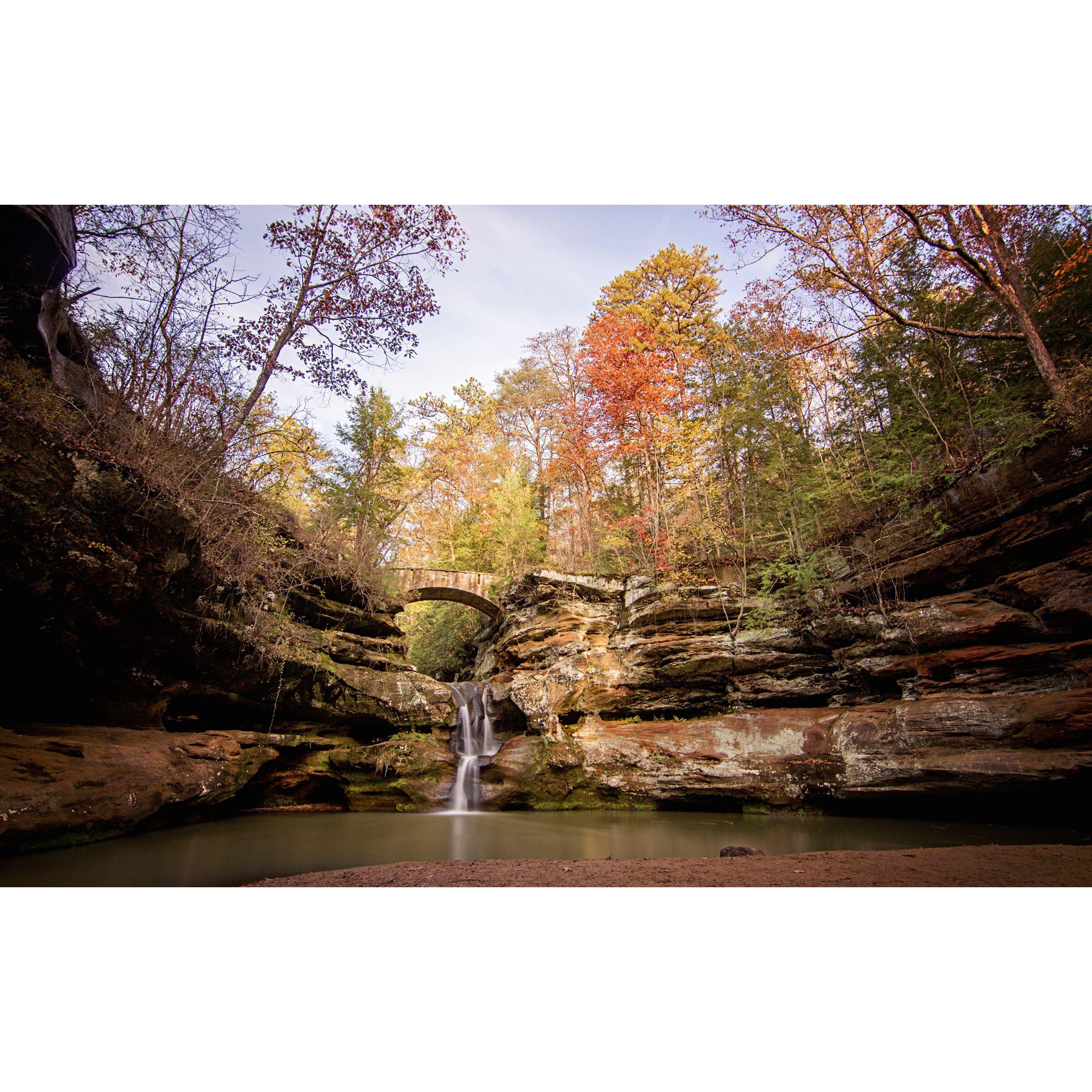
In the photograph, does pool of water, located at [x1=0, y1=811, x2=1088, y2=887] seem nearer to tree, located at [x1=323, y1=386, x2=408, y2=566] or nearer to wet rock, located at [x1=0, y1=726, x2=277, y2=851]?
wet rock, located at [x1=0, y1=726, x2=277, y2=851]

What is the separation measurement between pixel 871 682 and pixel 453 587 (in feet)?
30.8

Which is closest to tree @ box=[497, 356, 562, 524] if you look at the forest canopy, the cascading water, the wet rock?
the forest canopy

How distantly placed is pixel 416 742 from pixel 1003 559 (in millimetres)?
8886

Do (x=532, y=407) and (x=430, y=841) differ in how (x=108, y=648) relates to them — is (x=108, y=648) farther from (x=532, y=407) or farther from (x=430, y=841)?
(x=532, y=407)

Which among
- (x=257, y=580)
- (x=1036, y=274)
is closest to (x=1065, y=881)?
(x=1036, y=274)

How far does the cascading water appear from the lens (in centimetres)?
782

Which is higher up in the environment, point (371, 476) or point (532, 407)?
point (532, 407)

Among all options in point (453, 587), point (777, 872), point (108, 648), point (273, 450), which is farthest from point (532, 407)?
point (777, 872)

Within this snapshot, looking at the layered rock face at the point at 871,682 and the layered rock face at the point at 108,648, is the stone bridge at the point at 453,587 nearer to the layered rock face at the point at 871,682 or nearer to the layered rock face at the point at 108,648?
the layered rock face at the point at 871,682

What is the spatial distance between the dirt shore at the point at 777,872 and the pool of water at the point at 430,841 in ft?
1.79

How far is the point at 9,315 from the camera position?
3.73 metres

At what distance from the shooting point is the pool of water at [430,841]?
142 inches

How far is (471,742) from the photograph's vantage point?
9.38 m

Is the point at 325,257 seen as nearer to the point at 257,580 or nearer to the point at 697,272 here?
the point at 257,580
